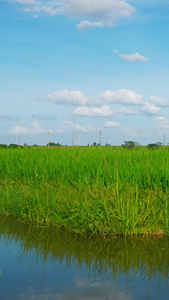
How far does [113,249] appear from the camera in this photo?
418 cm

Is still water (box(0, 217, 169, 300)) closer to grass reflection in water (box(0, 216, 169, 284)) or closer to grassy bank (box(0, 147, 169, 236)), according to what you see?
grass reflection in water (box(0, 216, 169, 284))

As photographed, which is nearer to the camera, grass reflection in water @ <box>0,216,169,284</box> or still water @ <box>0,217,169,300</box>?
still water @ <box>0,217,169,300</box>

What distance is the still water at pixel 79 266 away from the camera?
301cm

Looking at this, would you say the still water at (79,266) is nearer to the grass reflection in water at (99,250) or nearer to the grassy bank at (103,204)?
the grass reflection in water at (99,250)

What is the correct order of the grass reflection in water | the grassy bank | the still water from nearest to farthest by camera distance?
the still water < the grass reflection in water < the grassy bank

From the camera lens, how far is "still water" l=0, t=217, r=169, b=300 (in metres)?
3.01

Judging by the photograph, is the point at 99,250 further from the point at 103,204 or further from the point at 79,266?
the point at 103,204

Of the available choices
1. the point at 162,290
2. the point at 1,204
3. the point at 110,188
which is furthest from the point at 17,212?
the point at 162,290

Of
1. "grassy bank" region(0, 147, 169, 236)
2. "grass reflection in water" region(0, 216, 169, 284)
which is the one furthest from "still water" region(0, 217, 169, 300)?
"grassy bank" region(0, 147, 169, 236)

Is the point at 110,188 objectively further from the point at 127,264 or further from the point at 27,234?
the point at 127,264

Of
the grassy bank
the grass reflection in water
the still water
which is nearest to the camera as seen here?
the still water

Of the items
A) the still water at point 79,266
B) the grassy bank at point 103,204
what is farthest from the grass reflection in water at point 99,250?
the grassy bank at point 103,204

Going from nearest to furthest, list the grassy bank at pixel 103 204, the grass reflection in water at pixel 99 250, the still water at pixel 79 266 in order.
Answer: the still water at pixel 79 266 → the grass reflection in water at pixel 99 250 → the grassy bank at pixel 103 204

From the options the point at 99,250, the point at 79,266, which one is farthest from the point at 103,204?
the point at 79,266
